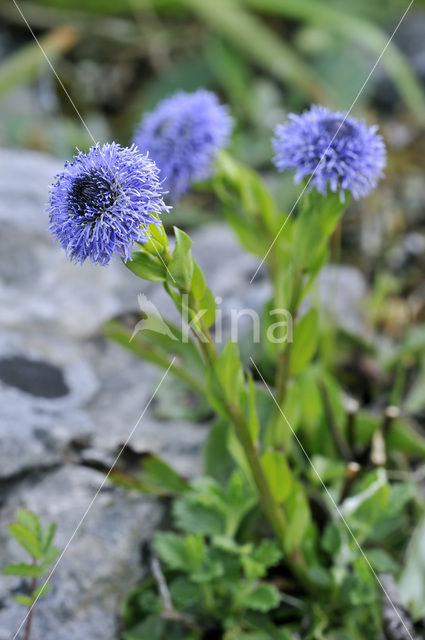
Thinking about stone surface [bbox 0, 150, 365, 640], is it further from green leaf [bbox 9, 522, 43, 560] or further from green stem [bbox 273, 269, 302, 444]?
green stem [bbox 273, 269, 302, 444]

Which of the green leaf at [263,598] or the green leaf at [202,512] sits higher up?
the green leaf at [202,512]

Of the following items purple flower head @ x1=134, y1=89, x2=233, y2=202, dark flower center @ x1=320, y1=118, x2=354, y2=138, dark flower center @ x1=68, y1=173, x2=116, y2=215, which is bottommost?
dark flower center @ x1=68, y1=173, x2=116, y2=215

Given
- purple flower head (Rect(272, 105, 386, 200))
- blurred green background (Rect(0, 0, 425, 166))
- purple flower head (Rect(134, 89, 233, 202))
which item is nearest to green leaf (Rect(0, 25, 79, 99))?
blurred green background (Rect(0, 0, 425, 166))

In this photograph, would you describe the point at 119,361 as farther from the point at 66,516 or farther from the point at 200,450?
the point at 66,516

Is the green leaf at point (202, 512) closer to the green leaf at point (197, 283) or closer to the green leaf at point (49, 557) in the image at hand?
the green leaf at point (49, 557)

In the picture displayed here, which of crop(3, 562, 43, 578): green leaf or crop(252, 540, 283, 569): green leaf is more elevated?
crop(252, 540, 283, 569): green leaf

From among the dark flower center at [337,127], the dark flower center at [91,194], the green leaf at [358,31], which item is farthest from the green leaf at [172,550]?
the green leaf at [358,31]
